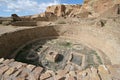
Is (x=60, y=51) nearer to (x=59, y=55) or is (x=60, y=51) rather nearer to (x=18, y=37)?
(x=59, y=55)

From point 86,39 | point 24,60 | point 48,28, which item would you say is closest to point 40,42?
point 48,28

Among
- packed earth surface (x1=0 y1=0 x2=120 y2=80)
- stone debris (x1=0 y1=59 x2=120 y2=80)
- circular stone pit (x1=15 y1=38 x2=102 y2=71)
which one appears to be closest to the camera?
stone debris (x1=0 y1=59 x2=120 y2=80)

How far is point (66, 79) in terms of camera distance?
2176 mm

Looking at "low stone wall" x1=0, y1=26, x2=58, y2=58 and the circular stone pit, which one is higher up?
"low stone wall" x1=0, y1=26, x2=58, y2=58

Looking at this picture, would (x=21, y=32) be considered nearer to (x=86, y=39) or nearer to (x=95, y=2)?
(x=86, y=39)

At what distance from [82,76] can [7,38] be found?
16.8 ft

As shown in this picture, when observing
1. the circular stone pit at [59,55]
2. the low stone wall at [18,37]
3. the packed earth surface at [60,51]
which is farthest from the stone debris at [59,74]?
the low stone wall at [18,37]

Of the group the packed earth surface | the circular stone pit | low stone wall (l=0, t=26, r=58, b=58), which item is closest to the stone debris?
the packed earth surface

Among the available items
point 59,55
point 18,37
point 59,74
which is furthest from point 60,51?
point 59,74

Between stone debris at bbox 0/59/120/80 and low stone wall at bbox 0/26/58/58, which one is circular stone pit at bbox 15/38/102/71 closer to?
low stone wall at bbox 0/26/58/58

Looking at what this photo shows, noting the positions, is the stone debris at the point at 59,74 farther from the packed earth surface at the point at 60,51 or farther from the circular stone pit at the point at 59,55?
the circular stone pit at the point at 59,55

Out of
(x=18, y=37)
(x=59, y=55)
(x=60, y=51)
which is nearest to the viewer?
(x=59, y=55)

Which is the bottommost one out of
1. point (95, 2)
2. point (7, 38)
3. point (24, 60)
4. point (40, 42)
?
point (24, 60)

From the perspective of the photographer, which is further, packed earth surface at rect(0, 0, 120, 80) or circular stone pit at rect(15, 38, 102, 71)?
circular stone pit at rect(15, 38, 102, 71)
